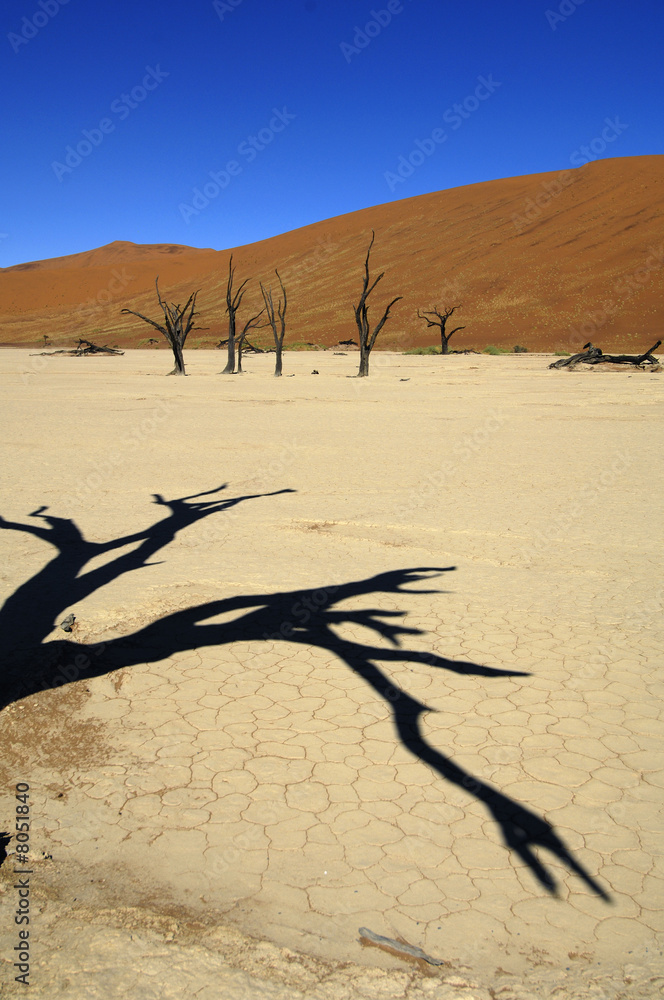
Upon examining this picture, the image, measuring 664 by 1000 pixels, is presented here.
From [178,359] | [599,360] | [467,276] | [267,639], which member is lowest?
[267,639]

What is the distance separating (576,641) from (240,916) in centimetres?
284

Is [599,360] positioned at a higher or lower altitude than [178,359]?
higher

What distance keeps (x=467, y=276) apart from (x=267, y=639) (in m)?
59.0

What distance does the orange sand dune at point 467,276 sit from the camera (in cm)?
4775

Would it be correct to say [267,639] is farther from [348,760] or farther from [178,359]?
[178,359]

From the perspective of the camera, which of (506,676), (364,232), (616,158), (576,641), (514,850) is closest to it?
(514,850)

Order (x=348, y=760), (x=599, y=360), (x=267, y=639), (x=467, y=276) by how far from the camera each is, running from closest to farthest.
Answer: (x=348, y=760) → (x=267, y=639) → (x=599, y=360) → (x=467, y=276)

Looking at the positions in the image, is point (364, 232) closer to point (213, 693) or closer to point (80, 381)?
point (80, 381)

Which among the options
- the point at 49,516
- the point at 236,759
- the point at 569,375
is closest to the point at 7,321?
the point at 569,375

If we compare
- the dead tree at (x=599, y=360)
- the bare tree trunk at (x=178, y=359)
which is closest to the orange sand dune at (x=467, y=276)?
the dead tree at (x=599, y=360)

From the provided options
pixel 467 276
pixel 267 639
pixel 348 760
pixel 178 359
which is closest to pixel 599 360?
pixel 178 359

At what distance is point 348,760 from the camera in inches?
131

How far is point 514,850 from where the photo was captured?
109 inches

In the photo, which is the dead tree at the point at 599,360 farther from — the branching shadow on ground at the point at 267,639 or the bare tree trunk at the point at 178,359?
the branching shadow on ground at the point at 267,639
